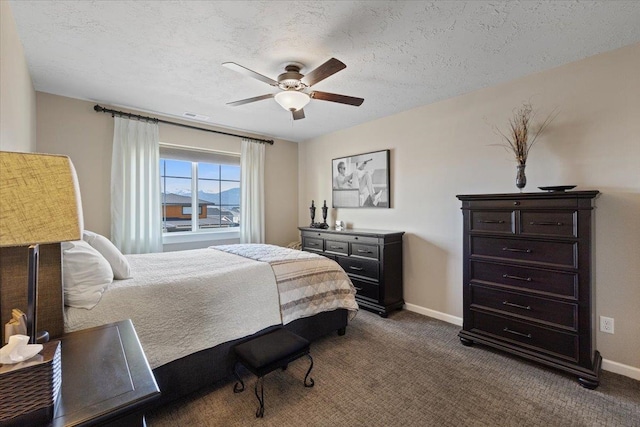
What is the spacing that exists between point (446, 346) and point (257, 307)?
71.4 inches

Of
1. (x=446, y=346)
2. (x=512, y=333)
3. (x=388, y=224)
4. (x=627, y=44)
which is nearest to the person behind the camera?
(x=627, y=44)

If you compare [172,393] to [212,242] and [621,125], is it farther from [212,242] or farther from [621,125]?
[621,125]

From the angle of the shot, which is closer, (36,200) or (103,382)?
(36,200)

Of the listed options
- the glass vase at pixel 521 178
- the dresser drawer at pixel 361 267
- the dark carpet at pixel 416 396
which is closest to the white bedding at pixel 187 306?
the dark carpet at pixel 416 396

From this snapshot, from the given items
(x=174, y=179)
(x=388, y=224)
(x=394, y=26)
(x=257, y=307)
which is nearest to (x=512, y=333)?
(x=388, y=224)

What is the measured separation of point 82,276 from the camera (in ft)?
5.55

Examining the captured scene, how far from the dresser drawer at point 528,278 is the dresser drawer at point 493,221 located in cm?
31

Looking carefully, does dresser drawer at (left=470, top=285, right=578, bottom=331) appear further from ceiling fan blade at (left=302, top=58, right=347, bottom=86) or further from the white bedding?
ceiling fan blade at (left=302, top=58, right=347, bottom=86)

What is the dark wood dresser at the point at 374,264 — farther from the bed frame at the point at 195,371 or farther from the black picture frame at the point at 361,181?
the bed frame at the point at 195,371

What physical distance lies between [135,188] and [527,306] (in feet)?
14.0

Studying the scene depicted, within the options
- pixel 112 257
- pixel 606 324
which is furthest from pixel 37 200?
pixel 606 324

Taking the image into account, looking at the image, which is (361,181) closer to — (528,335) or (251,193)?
(251,193)

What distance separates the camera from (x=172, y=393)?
1821mm

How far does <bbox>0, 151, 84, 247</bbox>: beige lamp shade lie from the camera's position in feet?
2.51
